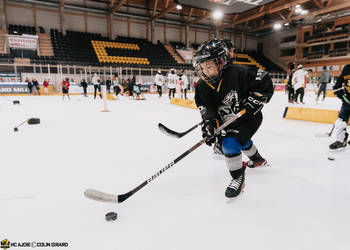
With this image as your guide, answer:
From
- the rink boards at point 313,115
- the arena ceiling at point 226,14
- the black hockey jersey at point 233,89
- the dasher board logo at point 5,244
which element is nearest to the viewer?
the dasher board logo at point 5,244

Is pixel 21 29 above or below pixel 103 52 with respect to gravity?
above

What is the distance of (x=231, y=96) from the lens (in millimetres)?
1573

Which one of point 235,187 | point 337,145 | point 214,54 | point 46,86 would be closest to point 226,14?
point 46,86

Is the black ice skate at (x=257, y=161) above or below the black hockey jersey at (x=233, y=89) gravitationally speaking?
below

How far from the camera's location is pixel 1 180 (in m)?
1.69

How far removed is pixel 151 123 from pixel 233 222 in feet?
10.2

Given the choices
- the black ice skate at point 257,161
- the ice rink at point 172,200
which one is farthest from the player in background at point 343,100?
the black ice skate at point 257,161

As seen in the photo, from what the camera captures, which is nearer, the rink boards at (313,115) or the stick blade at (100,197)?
the stick blade at (100,197)

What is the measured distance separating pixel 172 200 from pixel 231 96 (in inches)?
34.4

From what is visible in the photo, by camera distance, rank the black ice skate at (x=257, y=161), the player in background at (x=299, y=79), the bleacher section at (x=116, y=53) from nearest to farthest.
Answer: the black ice skate at (x=257, y=161), the player in background at (x=299, y=79), the bleacher section at (x=116, y=53)

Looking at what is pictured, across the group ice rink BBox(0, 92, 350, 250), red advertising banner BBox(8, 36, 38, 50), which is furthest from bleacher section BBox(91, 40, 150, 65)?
ice rink BBox(0, 92, 350, 250)

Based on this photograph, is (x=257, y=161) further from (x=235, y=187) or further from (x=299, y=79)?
(x=299, y=79)

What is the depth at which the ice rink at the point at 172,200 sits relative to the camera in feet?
3.51

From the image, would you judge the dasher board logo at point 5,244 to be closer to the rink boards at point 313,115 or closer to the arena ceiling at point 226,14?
the rink boards at point 313,115
